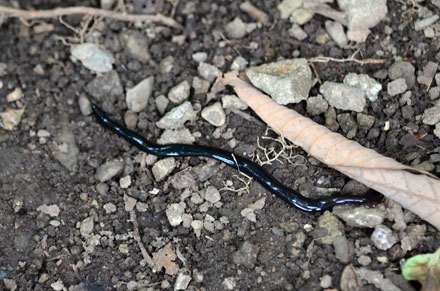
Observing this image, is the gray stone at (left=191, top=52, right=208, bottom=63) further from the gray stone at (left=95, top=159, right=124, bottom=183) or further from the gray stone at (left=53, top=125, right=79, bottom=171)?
the gray stone at (left=53, top=125, right=79, bottom=171)

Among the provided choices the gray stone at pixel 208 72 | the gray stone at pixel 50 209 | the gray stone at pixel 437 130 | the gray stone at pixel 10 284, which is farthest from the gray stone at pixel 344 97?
the gray stone at pixel 10 284

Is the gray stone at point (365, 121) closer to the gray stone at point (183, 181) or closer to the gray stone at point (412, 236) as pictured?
the gray stone at point (412, 236)

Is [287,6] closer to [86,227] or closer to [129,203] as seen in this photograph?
[129,203]

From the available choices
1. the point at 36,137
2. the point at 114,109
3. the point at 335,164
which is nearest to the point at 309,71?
the point at 335,164

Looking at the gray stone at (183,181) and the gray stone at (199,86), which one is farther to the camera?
the gray stone at (199,86)

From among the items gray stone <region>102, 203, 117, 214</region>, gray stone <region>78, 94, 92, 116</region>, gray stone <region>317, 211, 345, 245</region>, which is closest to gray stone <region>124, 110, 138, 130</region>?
gray stone <region>78, 94, 92, 116</region>

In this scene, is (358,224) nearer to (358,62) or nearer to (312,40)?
(358,62)
